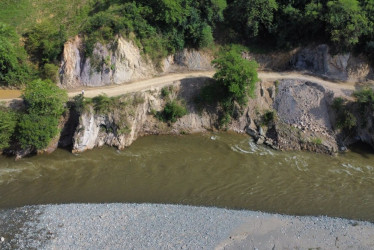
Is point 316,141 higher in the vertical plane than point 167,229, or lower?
higher

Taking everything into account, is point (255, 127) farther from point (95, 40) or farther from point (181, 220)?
point (95, 40)

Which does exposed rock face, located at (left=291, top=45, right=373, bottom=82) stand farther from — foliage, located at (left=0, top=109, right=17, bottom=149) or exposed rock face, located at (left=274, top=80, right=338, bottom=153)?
foliage, located at (left=0, top=109, right=17, bottom=149)

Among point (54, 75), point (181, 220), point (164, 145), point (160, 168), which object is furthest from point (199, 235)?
point (54, 75)

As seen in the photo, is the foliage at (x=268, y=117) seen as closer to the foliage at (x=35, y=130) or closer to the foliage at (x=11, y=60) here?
the foliage at (x=35, y=130)

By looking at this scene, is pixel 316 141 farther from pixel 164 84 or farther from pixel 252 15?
pixel 164 84

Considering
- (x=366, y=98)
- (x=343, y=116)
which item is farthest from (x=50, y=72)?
(x=366, y=98)

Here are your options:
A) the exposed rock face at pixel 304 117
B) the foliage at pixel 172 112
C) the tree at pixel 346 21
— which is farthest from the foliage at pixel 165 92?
the tree at pixel 346 21

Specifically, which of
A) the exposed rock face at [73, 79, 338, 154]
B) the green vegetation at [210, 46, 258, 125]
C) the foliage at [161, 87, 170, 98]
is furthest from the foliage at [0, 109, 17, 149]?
the green vegetation at [210, 46, 258, 125]
